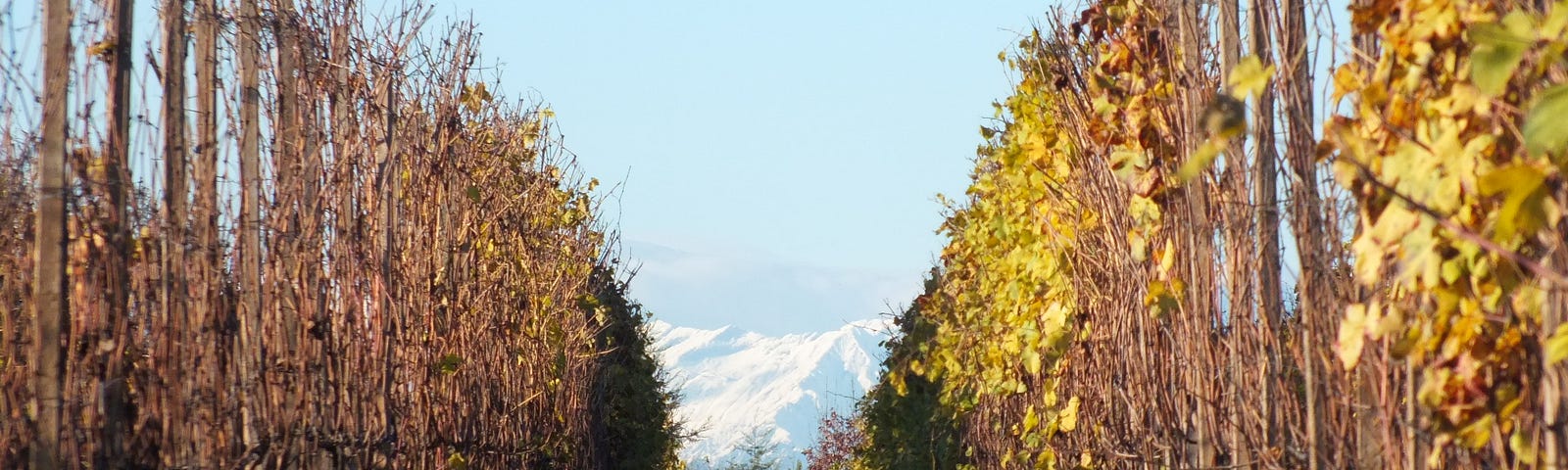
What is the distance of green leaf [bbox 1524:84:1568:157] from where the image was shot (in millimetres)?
1715

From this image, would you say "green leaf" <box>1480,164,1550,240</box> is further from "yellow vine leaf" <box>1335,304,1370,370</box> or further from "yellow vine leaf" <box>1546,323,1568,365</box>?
"yellow vine leaf" <box>1335,304,1370,370</box>

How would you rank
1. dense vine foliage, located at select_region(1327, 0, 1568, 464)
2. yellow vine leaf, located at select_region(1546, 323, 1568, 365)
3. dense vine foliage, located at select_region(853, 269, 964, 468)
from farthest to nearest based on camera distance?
dense vine foliage, located at select_region(853, 269, 964, 468) → dense vine foliage, located at select_region(1327, 0, 1568, 464) → yellow vine leaf, located at select_region(1546, 323, 1568, 365)

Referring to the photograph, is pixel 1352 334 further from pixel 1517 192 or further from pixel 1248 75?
pixel 1517 192

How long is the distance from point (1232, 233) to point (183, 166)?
303cm

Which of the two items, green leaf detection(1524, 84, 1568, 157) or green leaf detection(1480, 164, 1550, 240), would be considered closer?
green leaf detection(1524, 84, 1568, 157)

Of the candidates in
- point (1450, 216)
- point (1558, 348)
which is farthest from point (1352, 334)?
point (1558, 348)

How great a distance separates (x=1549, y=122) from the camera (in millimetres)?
1721

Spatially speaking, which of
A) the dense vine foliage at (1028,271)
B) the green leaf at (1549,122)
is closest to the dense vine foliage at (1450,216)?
the green leaf at (1549,122)

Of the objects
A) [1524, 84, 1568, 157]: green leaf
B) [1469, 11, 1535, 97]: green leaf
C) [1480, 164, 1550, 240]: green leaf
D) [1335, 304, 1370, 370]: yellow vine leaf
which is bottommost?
[1335, 304, 1370, 370]: yellow vine leaf

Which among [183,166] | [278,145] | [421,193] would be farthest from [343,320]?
[421,193]

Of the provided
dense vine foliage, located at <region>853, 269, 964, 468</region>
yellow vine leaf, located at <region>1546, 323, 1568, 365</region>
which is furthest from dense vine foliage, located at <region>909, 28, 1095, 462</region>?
yellow vine leaf, located at <region>1546, 323, 1568, 365</region>

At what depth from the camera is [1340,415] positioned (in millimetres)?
3422

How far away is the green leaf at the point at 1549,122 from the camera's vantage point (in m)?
1.71

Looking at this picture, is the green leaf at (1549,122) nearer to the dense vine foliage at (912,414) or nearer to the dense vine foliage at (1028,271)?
the dense vine foliage at (1028,271)
